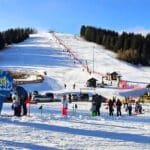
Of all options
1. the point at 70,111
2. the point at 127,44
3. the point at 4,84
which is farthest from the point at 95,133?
the point at 127,44

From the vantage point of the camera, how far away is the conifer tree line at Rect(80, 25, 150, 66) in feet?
389

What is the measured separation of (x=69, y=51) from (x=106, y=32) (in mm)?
38343

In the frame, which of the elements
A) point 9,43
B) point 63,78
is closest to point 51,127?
point 63,78

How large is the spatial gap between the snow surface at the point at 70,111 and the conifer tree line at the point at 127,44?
8.83 ft

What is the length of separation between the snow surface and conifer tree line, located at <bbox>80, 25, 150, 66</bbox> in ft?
8.83

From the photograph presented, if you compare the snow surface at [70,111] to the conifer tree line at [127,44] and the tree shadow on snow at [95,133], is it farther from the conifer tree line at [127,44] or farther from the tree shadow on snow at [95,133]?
the conifer tree line at [127,44]

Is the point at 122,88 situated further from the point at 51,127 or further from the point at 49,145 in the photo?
the point at 49,145

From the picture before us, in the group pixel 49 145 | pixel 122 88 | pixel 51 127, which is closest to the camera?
pixel 49 145

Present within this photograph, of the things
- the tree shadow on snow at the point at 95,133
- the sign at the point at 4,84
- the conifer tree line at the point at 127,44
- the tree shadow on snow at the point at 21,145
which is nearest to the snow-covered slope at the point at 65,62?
the conifer tree line at the point at 127,44

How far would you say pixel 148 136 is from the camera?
1611 centimetres

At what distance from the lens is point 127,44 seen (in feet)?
441

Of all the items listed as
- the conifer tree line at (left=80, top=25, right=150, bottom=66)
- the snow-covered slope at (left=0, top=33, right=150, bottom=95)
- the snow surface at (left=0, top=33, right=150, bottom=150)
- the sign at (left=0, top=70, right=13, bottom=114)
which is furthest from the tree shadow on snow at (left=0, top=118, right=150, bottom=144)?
the conifer tree line at (left=80, top=25, right=150, bottom=66)

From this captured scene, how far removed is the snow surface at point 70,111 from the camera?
13.9 m

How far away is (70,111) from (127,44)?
105 meters
